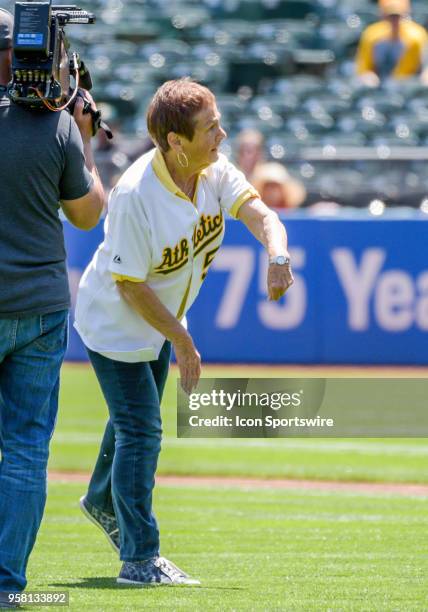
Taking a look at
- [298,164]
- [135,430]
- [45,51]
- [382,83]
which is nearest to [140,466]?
[135,430]

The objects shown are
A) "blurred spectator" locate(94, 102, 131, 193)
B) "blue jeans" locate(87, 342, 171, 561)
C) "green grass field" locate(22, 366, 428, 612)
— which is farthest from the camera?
"blurred spectator" locate(94, 102, 131, 193)

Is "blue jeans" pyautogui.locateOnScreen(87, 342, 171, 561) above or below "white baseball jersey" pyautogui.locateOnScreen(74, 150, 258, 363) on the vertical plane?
below

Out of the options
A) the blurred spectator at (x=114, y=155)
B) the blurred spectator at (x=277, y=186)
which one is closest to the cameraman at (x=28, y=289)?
the blurred spectator at (x=277, y=186)

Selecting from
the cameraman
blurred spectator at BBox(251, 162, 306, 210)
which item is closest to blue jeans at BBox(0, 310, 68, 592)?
the cameraman

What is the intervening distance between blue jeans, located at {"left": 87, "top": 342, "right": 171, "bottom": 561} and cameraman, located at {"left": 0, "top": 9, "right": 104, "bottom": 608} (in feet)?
1.95

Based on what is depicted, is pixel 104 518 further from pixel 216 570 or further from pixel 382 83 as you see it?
pixel 382 83

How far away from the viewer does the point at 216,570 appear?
5.43 meters

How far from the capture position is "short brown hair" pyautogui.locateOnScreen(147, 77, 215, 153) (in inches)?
190

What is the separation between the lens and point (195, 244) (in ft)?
16.5

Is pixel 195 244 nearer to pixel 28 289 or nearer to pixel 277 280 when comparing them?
pixel 277 280

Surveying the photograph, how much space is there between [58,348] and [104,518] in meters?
1.29

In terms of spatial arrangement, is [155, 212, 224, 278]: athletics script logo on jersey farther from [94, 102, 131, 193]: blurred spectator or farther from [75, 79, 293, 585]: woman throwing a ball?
[94, 102, 131, 193]: blurred spectator

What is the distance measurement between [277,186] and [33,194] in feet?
32.1

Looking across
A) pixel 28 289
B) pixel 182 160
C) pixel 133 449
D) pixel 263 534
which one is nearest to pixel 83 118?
pixel 182 160
